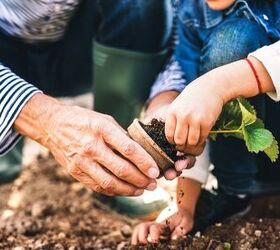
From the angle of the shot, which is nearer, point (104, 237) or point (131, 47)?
point (104, 237)

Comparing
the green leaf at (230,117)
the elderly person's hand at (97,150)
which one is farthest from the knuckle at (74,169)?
the green leaf at (230,117)

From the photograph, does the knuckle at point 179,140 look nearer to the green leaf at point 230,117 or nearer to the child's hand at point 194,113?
the child's hand at point 194,113

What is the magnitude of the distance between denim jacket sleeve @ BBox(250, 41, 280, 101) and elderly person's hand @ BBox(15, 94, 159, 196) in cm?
31

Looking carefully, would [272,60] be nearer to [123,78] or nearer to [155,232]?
[155,232]

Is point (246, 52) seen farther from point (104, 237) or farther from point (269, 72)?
point (104, 237)

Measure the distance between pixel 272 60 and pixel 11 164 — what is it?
114cm

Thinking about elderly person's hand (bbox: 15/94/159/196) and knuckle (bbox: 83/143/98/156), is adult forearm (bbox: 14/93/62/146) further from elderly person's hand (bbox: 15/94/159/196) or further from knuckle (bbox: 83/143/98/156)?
knuckle (bbox: 83/143/98/156)

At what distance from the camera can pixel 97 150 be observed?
1479mm

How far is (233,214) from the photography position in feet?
6.03

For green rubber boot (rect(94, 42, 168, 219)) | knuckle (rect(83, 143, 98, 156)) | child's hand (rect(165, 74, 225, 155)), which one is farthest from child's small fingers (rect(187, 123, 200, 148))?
green rubber boot (rect(94, 42, 168, 219))

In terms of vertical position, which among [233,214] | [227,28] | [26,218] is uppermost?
[227,28]

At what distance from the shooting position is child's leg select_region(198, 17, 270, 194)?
1624 millimetres

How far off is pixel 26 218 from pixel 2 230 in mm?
169

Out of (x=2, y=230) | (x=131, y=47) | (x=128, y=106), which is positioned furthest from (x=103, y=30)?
(x=2, y=230)
